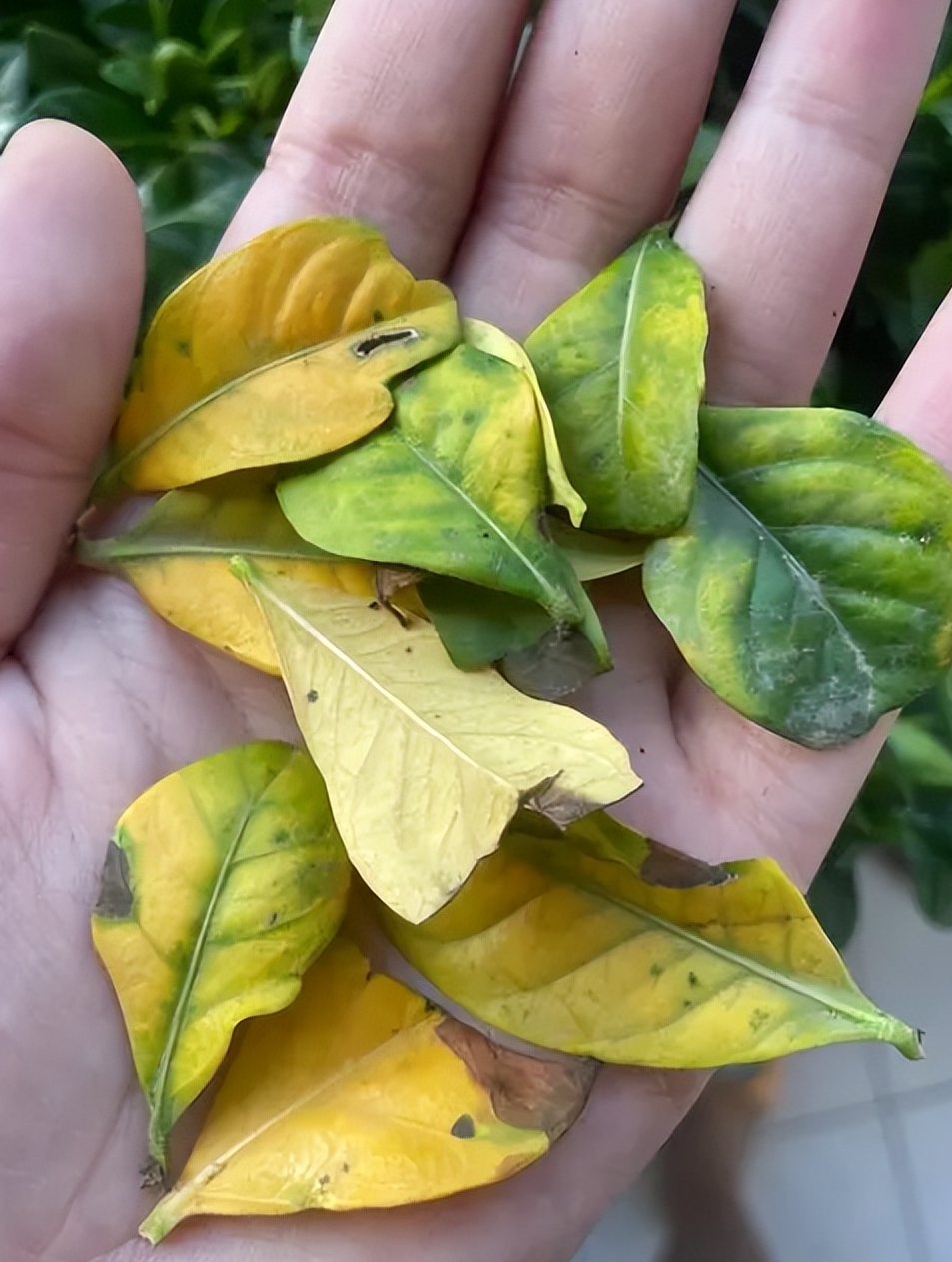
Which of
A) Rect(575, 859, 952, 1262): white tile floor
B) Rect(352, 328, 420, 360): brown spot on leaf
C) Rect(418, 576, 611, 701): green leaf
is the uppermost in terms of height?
Rect(352, 328, 420, 360): brown spot on leaf

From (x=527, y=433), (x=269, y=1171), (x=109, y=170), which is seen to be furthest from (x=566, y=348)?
(x=269, y=1171)

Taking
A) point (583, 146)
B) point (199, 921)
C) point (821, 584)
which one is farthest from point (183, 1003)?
point (583, 146)

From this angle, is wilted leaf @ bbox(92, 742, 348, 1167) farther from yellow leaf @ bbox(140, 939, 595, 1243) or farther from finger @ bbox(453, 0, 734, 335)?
finger @ bbox(453, 0, 734, 335)

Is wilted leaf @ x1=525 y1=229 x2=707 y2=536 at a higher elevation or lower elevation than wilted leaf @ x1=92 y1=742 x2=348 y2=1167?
higher

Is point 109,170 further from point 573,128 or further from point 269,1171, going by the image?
point 269,1171

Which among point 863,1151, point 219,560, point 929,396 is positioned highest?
point 929,396

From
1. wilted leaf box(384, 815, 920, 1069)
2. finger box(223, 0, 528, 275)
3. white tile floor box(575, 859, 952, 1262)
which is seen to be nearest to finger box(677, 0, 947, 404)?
finger box(223, 0, 528, 275)

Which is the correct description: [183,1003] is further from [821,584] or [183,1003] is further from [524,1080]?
[821,584]

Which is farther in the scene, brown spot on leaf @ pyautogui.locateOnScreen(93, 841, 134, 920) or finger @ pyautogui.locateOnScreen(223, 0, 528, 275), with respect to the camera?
finger @ pyautogui.locateOnScreen(223, 0, 528, 275)
